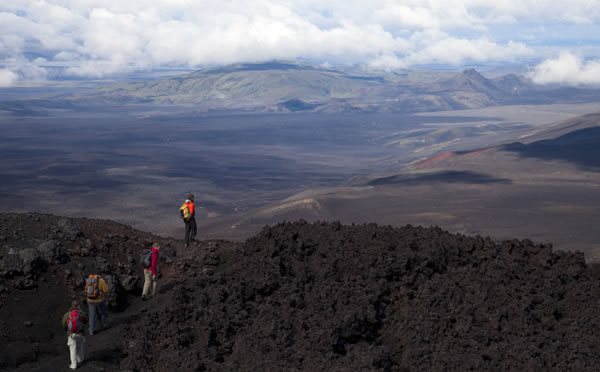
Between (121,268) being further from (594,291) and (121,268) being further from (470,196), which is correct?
(470,196)

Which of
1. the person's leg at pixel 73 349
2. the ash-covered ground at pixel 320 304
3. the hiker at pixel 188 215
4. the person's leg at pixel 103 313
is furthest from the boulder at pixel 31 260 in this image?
the person's leg at pixel 73 349

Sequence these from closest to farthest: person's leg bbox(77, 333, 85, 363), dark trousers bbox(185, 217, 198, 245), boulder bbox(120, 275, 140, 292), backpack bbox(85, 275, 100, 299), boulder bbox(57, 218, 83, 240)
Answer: person's leg bbox(77, 333, 85, 363) → backpack bbox(85, 275, 100, 299) → boulder bbox(120, 275, 140, 292) → boulder bbox(57, 218, 83, 240) → dark trousers bbox(185, 217, 198, 245)

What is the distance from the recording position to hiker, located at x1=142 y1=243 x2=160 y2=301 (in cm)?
1505

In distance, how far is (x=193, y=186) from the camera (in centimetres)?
10531

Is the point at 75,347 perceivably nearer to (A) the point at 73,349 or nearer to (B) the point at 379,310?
(A) the point at 73,349

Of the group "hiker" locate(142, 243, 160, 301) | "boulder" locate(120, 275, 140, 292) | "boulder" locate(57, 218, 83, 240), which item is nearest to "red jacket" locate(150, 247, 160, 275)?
"hiker" locate(142, 243, 160, 301)

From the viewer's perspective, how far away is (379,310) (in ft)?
42.8

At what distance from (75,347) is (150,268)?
3660mm

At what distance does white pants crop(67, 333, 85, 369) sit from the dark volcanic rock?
3.22 feet

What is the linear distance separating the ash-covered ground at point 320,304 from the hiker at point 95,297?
1.14 feet

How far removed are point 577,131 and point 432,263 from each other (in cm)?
12797

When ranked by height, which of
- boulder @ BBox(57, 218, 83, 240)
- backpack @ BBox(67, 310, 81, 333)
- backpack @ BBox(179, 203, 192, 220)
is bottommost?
backpack @ BBox(67, 310, 81, 333)

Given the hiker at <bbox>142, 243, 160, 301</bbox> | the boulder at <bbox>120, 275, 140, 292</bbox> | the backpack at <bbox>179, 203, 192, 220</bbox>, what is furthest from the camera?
the backpack at <bbox>179, 203, 192, 220</bbox>

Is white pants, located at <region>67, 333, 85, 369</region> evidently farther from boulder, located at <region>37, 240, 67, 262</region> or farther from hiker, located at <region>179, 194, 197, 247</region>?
hiker, located at <region>179, 194, 197, 247</region>
